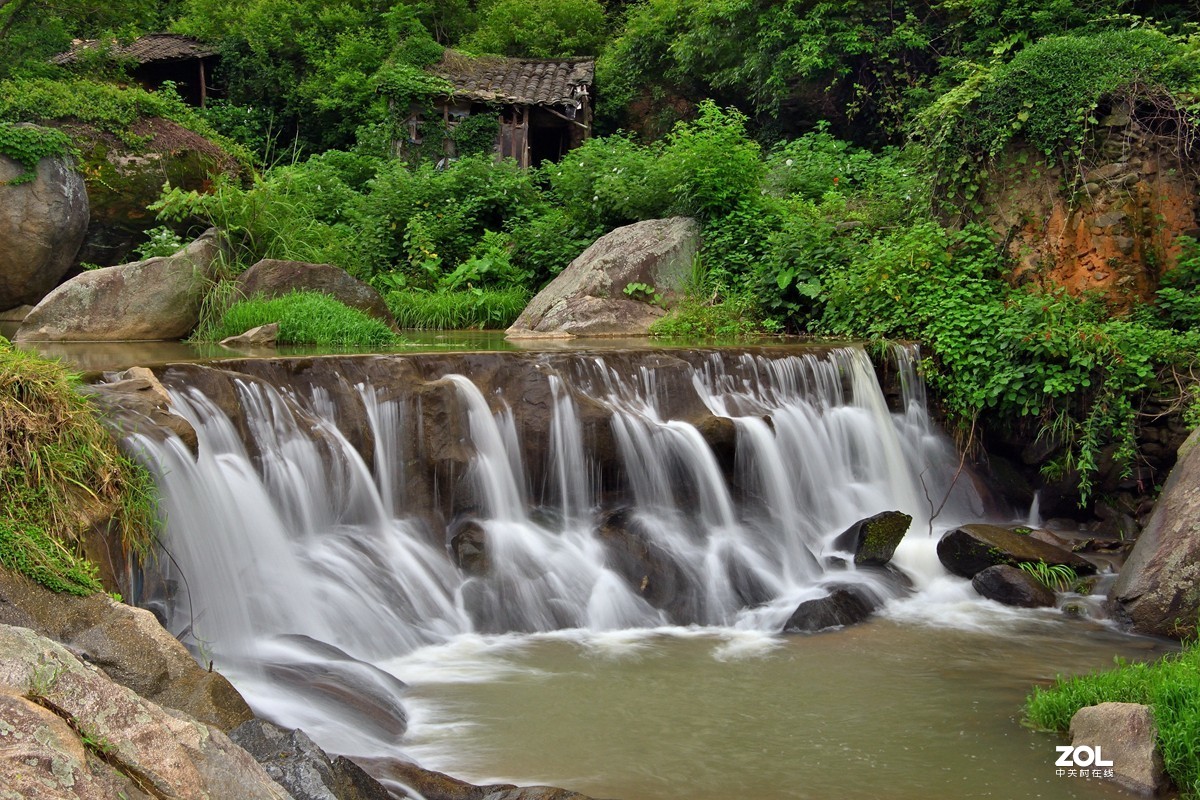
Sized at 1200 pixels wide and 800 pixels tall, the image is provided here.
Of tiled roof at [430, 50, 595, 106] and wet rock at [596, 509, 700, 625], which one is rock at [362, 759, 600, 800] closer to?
wet rock at [596, 509, 700, 625]

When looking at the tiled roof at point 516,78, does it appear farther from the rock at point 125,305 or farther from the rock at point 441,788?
the rock at point 441,788

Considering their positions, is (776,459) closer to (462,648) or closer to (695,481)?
(695,481)

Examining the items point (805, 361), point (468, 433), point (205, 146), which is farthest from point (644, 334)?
point (205, 146)

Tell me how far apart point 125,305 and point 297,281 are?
1747 mm

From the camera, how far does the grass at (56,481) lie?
4477 mm

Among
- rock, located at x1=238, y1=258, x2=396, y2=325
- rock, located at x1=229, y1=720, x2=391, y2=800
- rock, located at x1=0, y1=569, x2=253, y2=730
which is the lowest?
rock, located at x1=229, y1=720, x2=391, y2=800

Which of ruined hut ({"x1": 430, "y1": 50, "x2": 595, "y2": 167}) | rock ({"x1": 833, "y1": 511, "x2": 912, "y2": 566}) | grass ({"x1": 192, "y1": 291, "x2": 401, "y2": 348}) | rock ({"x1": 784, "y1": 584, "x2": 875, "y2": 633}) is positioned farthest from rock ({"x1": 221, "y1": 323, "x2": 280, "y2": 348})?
ruined hut ({"x1": 430, "y1": 50, "x2": 595, "y2": 167})

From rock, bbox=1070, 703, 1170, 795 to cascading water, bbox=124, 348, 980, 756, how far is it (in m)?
2.26

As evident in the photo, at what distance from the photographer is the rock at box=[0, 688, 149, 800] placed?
95.3 inches

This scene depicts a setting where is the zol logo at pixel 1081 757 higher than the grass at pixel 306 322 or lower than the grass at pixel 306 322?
lower

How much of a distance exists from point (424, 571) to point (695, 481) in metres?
2.38

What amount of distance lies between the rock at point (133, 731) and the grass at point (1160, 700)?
12.1ft

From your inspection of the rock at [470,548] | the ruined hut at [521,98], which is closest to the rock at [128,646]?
the rock at [470,548]

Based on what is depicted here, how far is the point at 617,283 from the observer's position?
13.3 m
